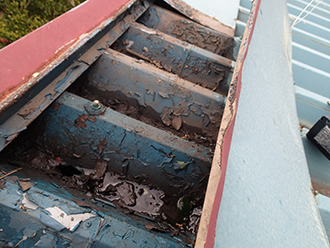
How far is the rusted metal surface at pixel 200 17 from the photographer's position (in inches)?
93.1

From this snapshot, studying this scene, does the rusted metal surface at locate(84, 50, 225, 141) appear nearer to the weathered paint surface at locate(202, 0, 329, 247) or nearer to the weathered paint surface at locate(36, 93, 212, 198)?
the weathered paint surface at locate(36, 93, 212, 198)

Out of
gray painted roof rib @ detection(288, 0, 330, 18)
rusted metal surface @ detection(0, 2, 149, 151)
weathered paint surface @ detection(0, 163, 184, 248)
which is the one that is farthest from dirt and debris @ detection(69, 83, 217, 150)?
gray painted roof rib @ detection(288, 0, 330, 18)

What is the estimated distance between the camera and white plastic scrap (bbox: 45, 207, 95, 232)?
1.01 m

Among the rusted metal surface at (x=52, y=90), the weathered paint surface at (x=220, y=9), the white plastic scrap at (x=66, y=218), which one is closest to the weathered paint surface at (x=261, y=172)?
the white plastic scrap at (x=66, y=218)

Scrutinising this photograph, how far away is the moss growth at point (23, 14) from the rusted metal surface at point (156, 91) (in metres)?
1.78

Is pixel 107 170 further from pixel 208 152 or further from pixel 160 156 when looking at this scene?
pixel 208 152

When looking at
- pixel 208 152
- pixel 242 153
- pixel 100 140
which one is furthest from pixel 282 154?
pixel 100 140

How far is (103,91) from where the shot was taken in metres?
1.70

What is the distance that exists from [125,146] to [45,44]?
2.88 ft

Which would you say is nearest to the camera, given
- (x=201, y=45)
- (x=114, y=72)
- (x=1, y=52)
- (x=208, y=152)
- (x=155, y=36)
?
(x=1, y=52)

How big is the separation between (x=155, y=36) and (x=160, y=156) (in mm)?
1286

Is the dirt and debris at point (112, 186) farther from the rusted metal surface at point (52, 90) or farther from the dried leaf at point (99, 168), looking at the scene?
the rusted metal surface at point (52, 90)

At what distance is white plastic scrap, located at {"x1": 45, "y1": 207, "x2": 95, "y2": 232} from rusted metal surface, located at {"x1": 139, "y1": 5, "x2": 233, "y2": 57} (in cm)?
212

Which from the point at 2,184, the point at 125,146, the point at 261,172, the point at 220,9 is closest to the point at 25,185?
the point at 2,184
